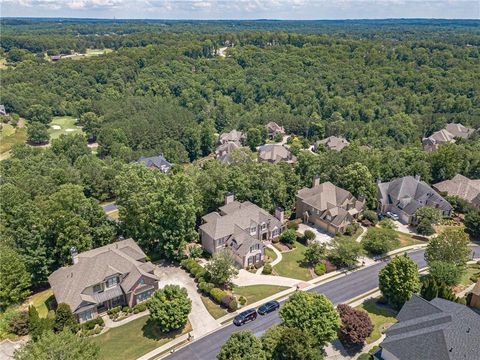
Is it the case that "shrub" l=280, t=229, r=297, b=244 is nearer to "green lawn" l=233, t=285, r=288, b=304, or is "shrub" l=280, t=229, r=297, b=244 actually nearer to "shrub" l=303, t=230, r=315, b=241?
"shrub" l=303, t=230, r=315, b=241

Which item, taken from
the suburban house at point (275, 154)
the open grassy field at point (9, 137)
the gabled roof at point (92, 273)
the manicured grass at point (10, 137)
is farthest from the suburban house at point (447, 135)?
the manicured grass at point (10, 137)

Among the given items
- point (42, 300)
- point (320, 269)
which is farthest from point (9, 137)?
point (320, 269)

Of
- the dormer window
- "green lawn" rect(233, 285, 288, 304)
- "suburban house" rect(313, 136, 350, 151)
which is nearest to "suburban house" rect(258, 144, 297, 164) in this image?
"suburban house" rect(313, 136, 350, 151)

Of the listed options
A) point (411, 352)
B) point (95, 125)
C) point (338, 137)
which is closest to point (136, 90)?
point (95, 125)

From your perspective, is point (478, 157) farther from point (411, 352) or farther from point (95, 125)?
point (95, 125)

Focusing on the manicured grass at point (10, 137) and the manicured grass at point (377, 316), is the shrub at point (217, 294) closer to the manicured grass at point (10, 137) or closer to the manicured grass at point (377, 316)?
the manicured grass at point (377, 316)

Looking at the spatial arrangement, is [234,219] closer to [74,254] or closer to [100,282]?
[100,282]

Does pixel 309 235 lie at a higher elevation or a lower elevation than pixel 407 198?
lower
